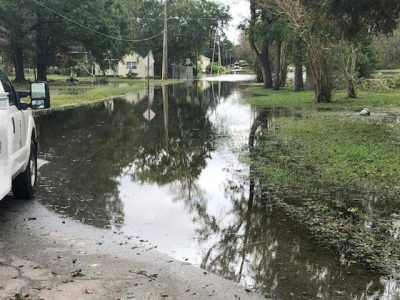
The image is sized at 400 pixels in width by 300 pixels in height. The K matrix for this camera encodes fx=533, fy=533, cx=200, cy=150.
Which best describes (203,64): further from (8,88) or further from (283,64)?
(8,88)

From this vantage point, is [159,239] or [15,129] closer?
[159,239]

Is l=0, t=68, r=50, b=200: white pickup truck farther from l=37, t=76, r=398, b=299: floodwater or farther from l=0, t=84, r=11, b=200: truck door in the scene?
l=37, t=76, r=398, b=299: floodwater

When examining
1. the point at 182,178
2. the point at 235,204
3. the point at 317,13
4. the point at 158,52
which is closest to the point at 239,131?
the point at 317,13

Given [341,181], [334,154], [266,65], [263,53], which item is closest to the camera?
[341,181]

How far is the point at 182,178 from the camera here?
32.0 feet

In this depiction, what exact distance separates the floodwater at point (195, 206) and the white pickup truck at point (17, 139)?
478mm

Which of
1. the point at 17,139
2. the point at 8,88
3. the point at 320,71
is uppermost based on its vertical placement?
the point at 320,71

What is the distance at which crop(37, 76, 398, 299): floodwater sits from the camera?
5.08 m

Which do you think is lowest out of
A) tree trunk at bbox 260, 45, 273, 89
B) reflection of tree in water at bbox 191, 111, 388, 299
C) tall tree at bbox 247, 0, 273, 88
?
reflection of tree in water at bbox 191, 111, 388, 299

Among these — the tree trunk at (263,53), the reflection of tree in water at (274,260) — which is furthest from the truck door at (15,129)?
the tree trunk at (263,53)

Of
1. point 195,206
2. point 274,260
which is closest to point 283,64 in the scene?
point 195,206

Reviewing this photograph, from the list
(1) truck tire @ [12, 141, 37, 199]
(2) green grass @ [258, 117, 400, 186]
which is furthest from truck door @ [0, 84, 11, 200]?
(2) green grass @ [258, 117, 400, 186]

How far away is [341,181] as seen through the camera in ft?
29.6

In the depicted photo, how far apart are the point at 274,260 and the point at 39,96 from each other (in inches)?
164
